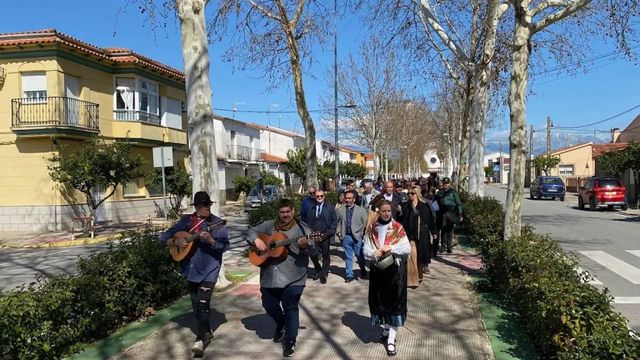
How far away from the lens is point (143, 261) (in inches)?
282

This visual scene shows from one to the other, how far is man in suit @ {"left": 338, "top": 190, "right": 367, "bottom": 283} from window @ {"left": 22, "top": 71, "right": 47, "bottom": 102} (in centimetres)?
1814

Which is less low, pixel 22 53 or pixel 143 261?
pixel 22 53

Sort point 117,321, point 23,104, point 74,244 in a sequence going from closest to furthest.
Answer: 1. point 117,321
2. point 74,244
3. point 23,104

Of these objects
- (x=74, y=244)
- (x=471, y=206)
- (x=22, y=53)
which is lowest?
(x=74, y=244)

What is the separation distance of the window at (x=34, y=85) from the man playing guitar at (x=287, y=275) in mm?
20887

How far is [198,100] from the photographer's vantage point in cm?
916

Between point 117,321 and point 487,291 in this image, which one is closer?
point 117,321

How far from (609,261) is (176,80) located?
25.2m

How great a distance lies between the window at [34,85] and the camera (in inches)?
919

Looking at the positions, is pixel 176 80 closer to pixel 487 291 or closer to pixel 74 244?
pixel 74 244

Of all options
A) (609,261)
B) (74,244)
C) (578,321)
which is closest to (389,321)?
(578,321)

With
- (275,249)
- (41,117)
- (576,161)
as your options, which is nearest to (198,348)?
(275,249)

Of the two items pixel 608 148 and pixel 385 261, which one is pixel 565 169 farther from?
pixel 385 261

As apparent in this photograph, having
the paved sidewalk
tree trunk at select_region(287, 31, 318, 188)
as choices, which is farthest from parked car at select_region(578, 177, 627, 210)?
the paved sidewalk
